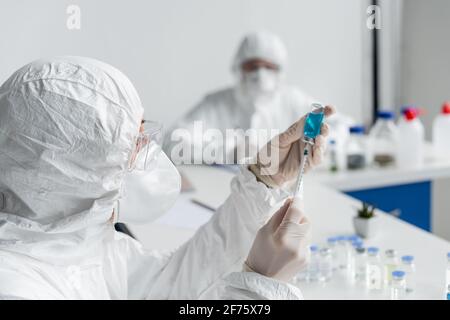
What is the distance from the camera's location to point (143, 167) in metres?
0.84

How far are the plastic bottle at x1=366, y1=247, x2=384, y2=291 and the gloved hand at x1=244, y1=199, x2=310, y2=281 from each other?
1.03 ft

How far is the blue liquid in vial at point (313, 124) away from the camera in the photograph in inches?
33.7

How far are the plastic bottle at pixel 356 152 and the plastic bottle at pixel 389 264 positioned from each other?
31.7 inches

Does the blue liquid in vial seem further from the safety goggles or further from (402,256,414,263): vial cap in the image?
(402,256,414,263): vial cap

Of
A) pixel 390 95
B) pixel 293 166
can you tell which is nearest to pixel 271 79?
pixel 390 95

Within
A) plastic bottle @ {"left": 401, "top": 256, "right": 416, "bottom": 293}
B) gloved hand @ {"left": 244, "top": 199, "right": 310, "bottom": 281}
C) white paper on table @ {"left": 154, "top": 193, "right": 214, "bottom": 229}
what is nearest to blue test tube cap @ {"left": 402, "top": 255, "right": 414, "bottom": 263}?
plastic bottle @ {"left": 401, "top": 256, "right": 416, "bottom": 293}

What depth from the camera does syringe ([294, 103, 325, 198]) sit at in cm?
85

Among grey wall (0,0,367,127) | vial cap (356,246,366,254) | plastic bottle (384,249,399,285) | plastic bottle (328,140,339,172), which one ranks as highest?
grey wall (0,0,367,127)

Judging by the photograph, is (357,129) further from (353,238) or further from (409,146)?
(353,238)

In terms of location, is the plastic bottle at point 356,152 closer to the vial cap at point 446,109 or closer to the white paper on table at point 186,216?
the vial cap at point 446,109

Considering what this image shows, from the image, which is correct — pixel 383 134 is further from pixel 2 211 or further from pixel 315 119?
pixel 2 211

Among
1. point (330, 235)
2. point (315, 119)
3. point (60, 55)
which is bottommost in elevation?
point (330, 235)

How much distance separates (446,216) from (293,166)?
53cm

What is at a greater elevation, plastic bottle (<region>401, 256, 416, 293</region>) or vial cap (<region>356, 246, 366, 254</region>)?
vial cap (<region>356, 246, 366, 254</region>)
